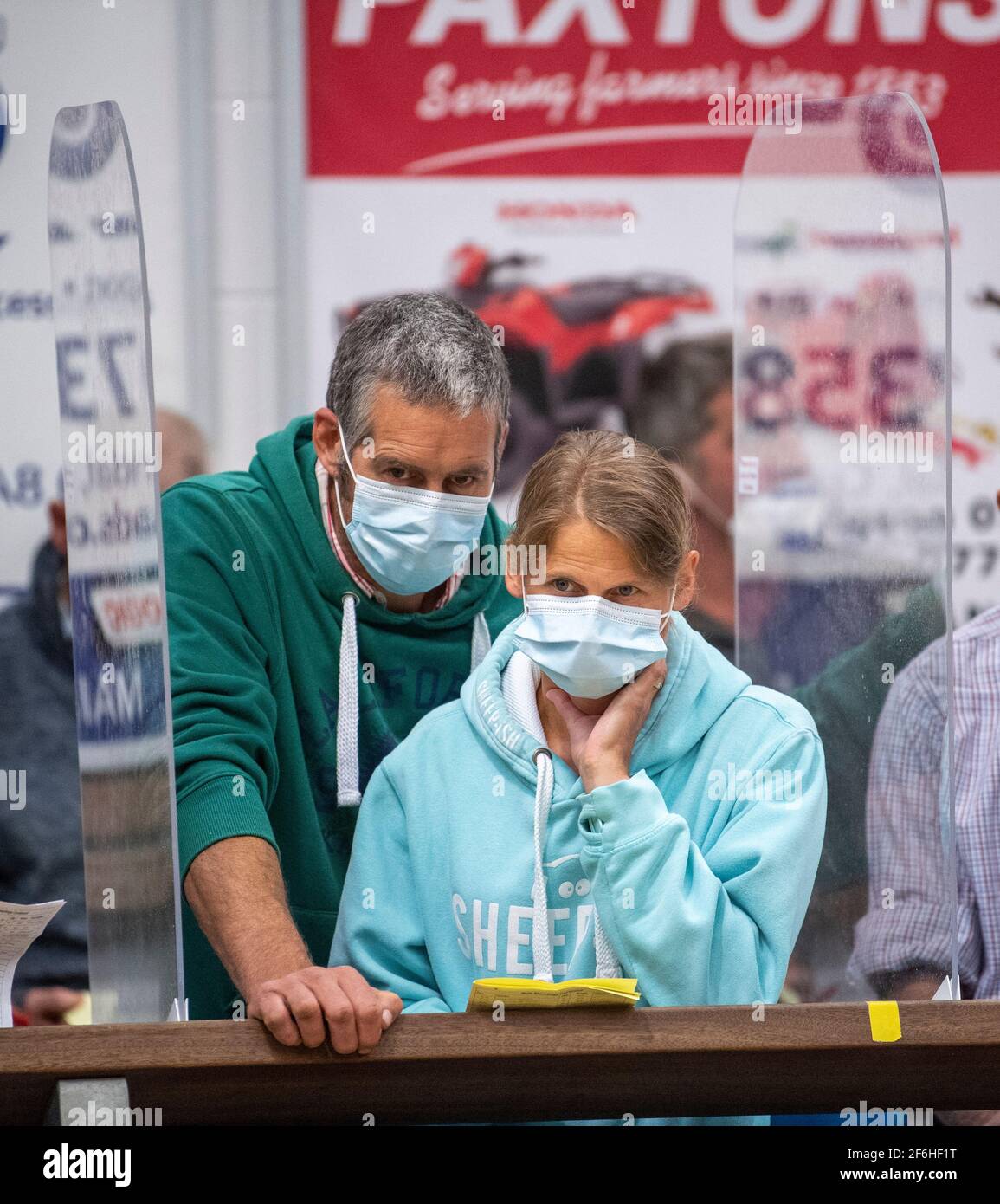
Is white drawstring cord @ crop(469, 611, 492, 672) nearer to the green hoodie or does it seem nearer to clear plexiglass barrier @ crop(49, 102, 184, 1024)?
the green hoodie

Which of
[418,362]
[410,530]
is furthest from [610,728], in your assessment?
[418,362]

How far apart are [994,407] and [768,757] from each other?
1886 mm

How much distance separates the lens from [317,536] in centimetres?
167

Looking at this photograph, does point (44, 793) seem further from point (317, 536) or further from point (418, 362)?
point (418, 362)

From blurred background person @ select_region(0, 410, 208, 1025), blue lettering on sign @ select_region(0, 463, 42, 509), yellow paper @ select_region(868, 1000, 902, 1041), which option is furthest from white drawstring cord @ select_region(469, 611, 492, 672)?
blue lettering on sign @ select_region(0, 463, 42, 509)

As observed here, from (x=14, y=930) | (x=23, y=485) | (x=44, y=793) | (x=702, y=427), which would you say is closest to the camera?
(x=14, y=930)

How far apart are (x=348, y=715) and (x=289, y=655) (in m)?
0.09

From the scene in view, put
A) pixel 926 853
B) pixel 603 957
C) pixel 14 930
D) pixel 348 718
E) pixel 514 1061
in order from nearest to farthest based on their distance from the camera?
pixel 514 1061 < pixel 14 930 < pixel 603 957 < pixel 348 718 < pixel 926 853

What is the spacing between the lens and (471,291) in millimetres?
3068

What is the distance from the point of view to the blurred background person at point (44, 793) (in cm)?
247

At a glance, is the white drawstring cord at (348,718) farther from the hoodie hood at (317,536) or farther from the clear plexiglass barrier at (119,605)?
the clear plexiglass barrier at (119,605)

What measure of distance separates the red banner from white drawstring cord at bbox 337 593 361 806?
1.64m
